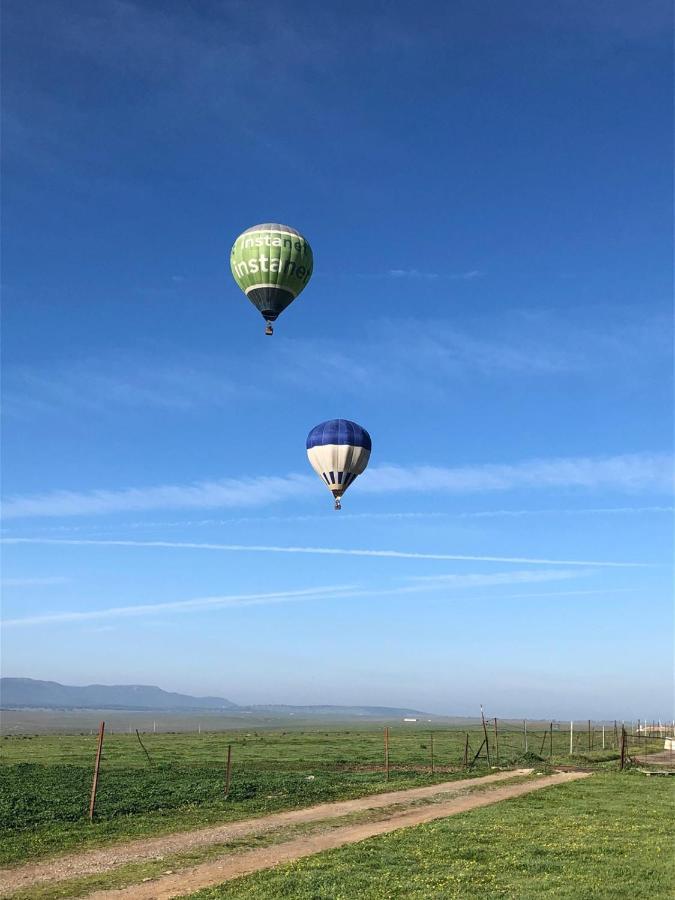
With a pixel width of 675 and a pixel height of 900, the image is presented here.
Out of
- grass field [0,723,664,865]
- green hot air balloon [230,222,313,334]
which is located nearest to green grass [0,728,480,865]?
grass field [0,723,664,865]

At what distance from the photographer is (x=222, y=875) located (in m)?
19.8

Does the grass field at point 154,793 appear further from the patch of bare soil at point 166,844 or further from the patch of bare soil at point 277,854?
the patch of bare soil at point 277,854

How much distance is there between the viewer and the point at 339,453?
1829 inches

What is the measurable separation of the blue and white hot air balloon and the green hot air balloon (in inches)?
317

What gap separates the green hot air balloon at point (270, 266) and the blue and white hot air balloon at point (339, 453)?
26.4 ft

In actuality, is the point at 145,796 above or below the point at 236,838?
below

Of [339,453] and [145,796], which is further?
[339,453]

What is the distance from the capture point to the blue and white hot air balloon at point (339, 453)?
46.5 m

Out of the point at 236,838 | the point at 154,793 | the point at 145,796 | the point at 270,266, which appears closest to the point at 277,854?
the point at 236,838

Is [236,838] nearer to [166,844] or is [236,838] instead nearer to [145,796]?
[166,844]

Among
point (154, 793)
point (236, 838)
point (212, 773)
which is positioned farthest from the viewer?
point (212, 773)

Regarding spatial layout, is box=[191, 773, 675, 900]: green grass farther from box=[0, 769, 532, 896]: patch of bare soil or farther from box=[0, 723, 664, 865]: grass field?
box=[0, 723, 664, 865]: grass field

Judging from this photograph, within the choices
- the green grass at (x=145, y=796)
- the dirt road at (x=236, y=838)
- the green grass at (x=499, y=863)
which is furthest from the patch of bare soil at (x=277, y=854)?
the green grass at (x=145, y=796)

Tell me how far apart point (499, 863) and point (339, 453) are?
28782 millimetres
